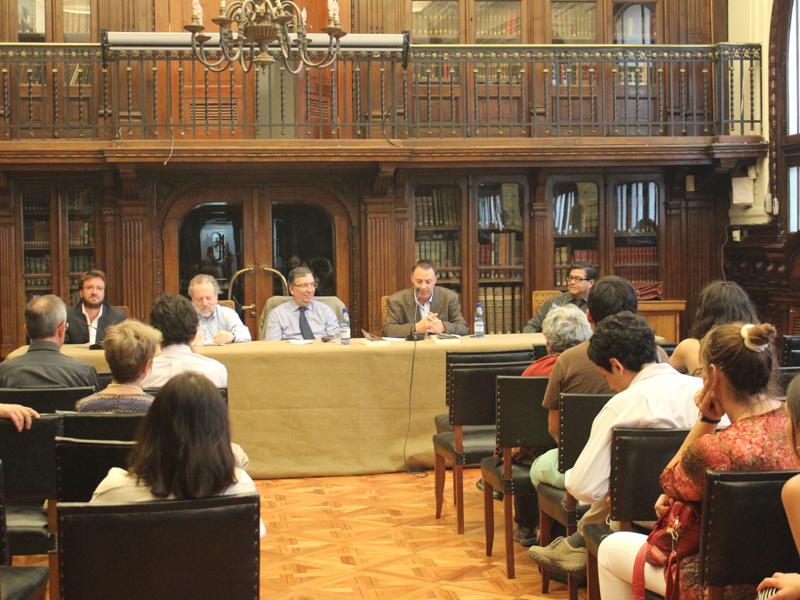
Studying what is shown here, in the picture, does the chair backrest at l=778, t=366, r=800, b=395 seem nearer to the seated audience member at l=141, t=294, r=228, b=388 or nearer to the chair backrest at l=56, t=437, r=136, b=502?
the seated audience member at l=141, t=294, r=228, b=388

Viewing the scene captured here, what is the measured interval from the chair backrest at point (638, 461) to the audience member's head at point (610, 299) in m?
1.31

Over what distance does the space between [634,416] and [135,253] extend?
284 inches

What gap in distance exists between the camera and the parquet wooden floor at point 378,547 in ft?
16.1

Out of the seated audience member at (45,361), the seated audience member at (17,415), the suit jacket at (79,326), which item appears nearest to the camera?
the seated audience member at (17,415)

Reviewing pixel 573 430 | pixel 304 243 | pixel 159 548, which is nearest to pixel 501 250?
pixel 304 243

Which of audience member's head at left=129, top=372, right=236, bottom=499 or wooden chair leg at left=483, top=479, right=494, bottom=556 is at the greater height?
audience member's head at left=129, top=372, right=236, bottom=499

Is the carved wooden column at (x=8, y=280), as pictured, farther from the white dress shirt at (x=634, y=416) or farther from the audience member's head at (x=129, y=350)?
the white dress shirt at (x=634, y=416)

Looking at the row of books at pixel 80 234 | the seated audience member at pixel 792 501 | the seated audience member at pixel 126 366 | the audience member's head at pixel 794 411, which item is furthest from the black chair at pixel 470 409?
the row of books at pixel 80 234

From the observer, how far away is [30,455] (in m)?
4.07

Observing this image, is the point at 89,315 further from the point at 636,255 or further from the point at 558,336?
the point at 636,255

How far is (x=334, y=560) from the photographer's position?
5.35 m

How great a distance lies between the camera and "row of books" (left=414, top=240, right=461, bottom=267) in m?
10.7

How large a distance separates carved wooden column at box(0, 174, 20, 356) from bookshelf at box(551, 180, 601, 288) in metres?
5.03

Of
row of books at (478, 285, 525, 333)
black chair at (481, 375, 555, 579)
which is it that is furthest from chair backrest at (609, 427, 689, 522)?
row of books at (478, 285, 525, 333)
